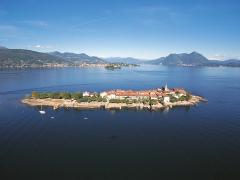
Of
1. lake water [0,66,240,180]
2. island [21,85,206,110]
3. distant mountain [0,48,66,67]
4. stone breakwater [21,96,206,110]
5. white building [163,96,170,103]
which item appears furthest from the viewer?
distant mountain [0,48,66,67]

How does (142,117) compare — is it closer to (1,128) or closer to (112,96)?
(112,96)

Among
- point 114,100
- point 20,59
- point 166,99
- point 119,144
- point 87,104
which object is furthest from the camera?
point 20,59

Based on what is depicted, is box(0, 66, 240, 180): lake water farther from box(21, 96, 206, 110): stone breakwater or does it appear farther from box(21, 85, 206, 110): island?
box(21, 85, 206, 110): island

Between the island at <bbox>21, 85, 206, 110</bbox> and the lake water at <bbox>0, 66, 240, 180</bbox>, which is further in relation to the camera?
the island at <bbox>21, 85, 206, 110</bbox>

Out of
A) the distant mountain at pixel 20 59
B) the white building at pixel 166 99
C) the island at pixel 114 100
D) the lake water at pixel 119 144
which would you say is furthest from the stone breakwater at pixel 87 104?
the distant mountain at pixel 20 59

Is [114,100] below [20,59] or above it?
below

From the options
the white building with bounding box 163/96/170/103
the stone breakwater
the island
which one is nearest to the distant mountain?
the island

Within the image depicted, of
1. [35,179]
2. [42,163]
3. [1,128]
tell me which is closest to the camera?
[35,179]

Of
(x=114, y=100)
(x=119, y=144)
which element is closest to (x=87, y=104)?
(x=114, y=100)

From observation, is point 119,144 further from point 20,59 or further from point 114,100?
point 20,59

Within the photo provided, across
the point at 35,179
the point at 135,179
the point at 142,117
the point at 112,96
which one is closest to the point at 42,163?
the point at 35,179

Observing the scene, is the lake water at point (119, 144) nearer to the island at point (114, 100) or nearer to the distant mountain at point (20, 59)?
the island at point (114, 100)
